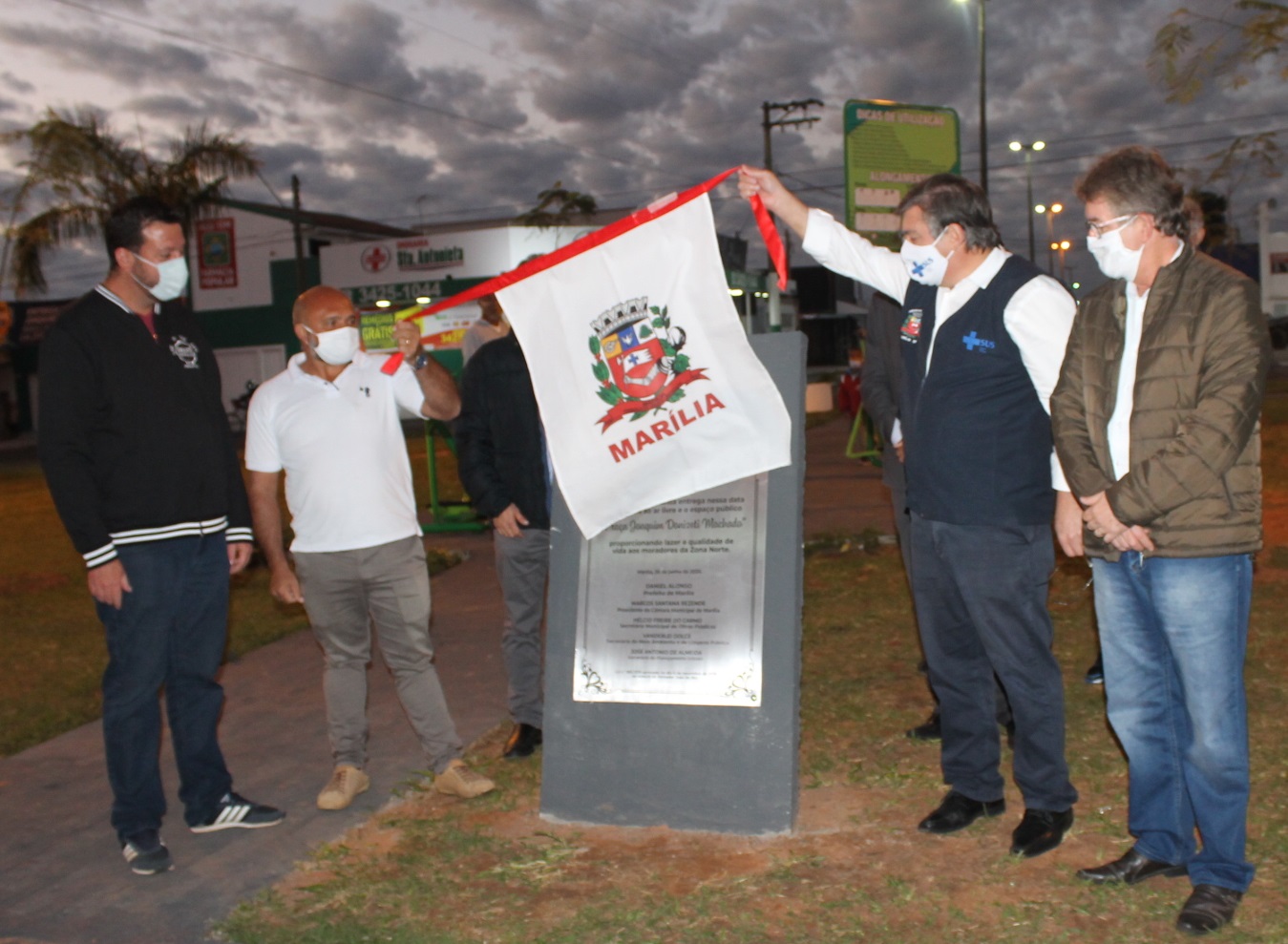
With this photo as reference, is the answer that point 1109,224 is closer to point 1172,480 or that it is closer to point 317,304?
point 1172,480

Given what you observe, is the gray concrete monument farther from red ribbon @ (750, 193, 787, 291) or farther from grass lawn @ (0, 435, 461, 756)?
grass lawn @ (0, 435, 461, 756)

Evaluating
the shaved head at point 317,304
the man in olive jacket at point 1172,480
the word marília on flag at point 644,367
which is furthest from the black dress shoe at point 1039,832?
the shaved head at point 317,304

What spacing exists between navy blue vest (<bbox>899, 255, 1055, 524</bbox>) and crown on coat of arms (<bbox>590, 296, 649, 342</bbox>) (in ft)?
3.53

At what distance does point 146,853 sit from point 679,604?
221cm

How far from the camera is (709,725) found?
468 cm

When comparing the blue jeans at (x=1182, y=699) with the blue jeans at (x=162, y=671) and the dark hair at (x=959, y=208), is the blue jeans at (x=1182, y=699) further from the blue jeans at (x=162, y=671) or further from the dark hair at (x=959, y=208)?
the blue jeans at (x=162, y=671)

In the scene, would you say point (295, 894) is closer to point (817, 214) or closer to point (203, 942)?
point (203, 942)

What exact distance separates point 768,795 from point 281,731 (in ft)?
9.79

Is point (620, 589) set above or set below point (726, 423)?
below

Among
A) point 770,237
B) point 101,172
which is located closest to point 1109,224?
point 770,237

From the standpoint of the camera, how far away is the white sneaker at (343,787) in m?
5.21

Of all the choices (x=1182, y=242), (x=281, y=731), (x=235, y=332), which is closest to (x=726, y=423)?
(x=1182, y=242)

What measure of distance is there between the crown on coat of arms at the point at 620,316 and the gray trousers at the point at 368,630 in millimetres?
1289

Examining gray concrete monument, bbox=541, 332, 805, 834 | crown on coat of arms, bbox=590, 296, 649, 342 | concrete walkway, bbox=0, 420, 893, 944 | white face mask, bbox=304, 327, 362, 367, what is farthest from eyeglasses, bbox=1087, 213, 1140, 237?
concrete walkway, bbox=0, 420, 893, 944
